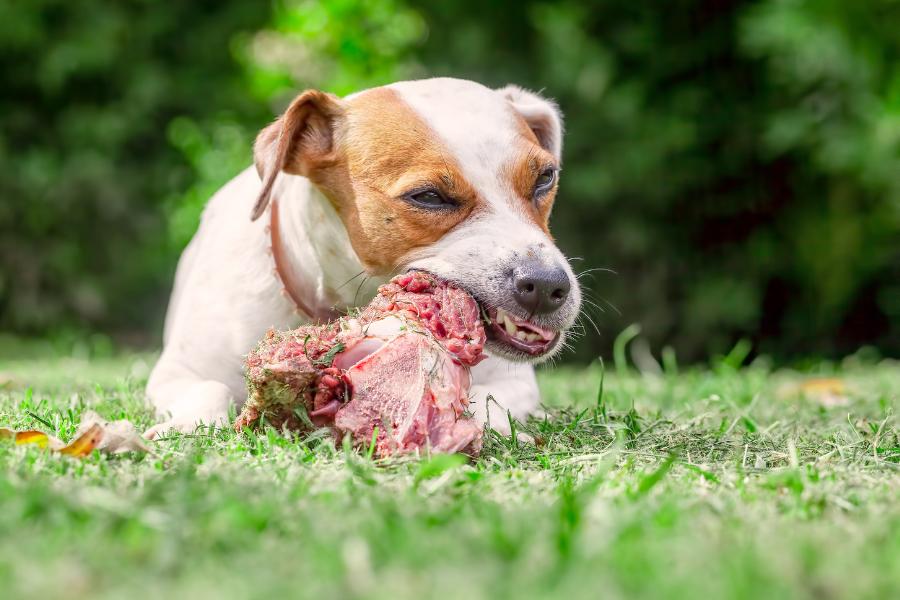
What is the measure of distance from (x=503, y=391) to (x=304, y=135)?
0.91 meters

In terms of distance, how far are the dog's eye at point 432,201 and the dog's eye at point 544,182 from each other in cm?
30

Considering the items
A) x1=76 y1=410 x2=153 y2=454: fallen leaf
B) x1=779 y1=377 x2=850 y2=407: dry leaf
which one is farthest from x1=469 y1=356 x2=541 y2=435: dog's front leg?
x1=779 y1=377 x2=850 y2=407: dry leaf

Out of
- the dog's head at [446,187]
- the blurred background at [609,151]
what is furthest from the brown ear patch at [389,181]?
the blurred background at [609,151]

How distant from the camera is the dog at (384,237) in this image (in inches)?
96.2

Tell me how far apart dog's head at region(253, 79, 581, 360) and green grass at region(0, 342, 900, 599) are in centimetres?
34

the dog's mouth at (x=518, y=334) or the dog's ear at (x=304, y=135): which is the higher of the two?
the dog's ear at (x=304, y=135)

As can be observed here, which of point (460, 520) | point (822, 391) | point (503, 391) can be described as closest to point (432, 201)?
point (503, 391)

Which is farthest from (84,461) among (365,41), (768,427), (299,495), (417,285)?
(365,41)

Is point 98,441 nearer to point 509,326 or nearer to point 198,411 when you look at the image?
point 198,411

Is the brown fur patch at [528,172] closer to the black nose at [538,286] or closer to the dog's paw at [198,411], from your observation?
the black nose at [538,286]

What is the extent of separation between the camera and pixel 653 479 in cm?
164

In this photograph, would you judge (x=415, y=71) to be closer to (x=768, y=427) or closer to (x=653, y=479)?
(x=768, y=427)

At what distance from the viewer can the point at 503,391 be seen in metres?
2.70

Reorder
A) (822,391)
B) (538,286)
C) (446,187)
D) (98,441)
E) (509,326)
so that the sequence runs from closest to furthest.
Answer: (98,441), (538,286), (509,326), (446,187), (822,391)
